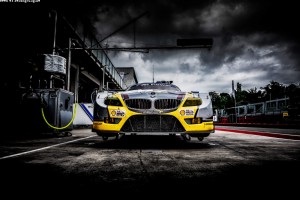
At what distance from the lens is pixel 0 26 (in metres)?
9.09

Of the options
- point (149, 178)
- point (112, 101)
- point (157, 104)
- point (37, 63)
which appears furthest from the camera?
point (37, 63)

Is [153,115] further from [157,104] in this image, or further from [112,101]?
[112,101]

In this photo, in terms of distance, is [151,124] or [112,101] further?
[112,101]

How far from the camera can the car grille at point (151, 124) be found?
3762 millimetres

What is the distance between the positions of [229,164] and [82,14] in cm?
1309

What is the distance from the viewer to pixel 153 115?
12.4 ft

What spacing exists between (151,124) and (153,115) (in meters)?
0.16

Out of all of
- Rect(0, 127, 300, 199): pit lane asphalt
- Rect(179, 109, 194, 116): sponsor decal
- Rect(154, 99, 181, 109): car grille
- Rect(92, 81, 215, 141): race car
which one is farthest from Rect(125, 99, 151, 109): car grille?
Rect(0, 127, 300, 199): pit lane asphalt

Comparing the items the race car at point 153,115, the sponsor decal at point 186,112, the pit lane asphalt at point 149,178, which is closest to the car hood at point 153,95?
the race car at point 153,115

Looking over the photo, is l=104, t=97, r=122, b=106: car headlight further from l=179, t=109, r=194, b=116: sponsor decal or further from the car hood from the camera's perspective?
l=179, t=109, r=194, b=116: sponsor decal

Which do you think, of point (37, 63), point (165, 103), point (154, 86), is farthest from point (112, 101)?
point (37, 63)

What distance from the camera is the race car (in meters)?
3.77

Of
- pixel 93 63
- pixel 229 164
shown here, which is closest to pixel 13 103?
pixel 229 164

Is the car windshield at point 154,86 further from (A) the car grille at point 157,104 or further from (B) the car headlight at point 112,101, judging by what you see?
(A) the car grille at point 157,104
